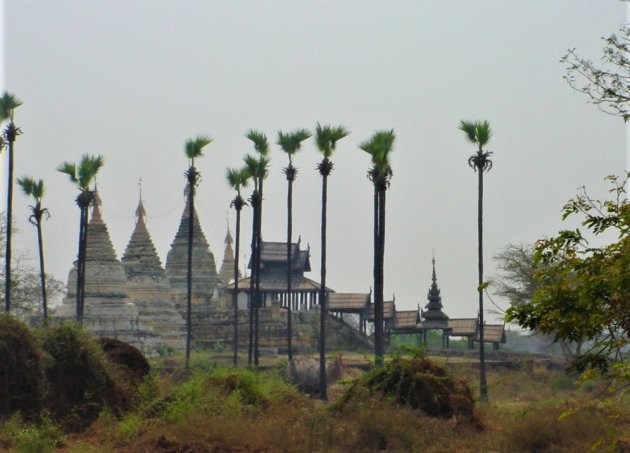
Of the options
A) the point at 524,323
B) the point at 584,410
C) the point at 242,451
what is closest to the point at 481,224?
the point at 584,410

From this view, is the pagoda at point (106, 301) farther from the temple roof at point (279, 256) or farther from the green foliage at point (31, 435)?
the green foliage at point (31, 435)

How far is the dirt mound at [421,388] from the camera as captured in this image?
854 inches

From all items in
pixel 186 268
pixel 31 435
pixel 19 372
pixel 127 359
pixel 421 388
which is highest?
pixel 186 268

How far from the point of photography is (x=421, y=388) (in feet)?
72.0

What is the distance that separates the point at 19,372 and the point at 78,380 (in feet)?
4.17

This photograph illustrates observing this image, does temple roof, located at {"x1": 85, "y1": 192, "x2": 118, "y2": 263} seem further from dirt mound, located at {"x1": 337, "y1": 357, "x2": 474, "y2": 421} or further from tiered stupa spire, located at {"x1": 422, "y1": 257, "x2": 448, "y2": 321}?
dirt mound, located at {"x1": 337, "y1": 357, "x2": 474, "y2": 421}

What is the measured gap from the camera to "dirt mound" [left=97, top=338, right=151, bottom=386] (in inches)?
926

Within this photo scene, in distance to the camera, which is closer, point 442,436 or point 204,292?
point 442,436

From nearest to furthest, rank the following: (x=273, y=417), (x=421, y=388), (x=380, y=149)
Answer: (x=273, y=417) < (x=421, y=388) < (x=380, y=149)

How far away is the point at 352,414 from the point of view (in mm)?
20578

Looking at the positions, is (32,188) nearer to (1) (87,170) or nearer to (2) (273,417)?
(1) (87,170)

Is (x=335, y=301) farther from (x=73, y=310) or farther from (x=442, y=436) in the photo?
(x=442, y=436)

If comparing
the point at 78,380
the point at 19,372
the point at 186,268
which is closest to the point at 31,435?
the point at 19,372

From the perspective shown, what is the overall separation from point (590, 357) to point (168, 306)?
1972 inches
